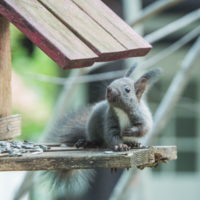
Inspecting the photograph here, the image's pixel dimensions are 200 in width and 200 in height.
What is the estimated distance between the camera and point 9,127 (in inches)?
139

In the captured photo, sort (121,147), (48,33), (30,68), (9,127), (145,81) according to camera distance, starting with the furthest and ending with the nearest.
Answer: (30,68) → (145,81) → (9,127) → (121,147) → (48,33)

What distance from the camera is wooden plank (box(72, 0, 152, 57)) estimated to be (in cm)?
330

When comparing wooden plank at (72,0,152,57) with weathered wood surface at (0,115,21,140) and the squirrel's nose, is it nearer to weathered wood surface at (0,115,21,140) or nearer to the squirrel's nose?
the squirrel's nose

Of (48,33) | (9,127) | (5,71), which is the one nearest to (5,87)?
(5,71)

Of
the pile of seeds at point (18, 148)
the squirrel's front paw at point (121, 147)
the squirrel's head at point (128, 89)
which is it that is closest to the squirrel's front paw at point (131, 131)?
the squirrel's head at point (128, 89)

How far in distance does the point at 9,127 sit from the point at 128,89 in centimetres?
56

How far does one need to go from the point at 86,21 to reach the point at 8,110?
22.4 inches

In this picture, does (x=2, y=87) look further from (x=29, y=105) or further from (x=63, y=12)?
(x=29, y=105)

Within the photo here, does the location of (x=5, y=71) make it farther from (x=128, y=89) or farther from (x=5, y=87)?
(x=128, y=89)

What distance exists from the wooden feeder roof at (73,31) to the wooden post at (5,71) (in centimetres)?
30

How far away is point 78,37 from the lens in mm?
3135

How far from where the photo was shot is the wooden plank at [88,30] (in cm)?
312

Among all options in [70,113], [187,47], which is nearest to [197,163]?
[187,47]

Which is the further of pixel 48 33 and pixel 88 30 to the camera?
pixel 88 30
